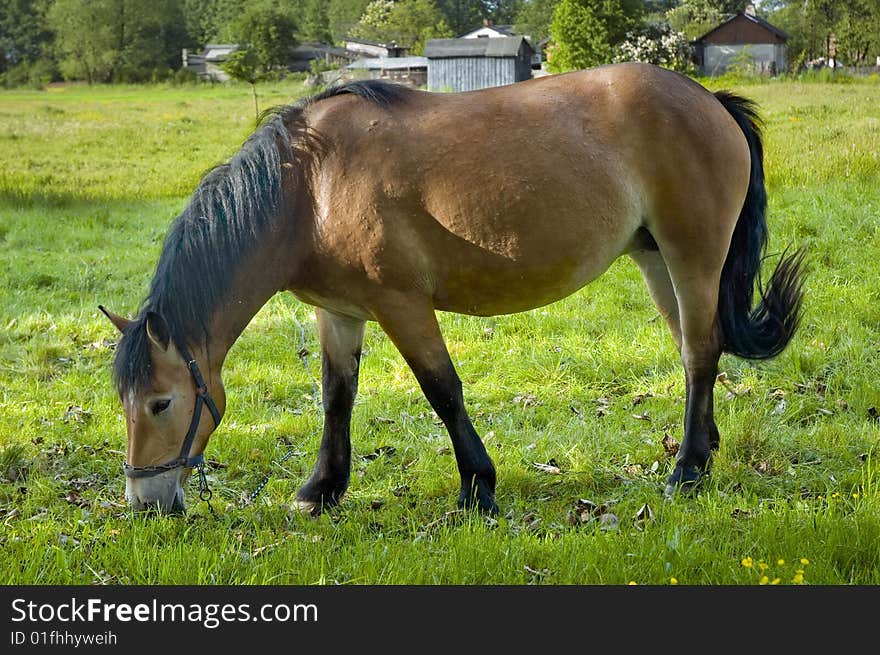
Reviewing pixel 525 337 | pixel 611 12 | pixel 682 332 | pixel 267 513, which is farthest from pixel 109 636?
pixel 611 12

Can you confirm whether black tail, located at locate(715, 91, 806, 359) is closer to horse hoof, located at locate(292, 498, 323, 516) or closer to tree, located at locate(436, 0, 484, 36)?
horse hoof, located at locate(292, 498, 323, 516)

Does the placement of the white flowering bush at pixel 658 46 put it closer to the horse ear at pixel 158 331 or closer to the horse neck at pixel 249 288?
the horse neck at pixel 249 288

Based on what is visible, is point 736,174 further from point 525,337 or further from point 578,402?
point 525,337

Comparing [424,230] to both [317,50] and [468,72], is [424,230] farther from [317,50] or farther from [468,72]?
[317,50]

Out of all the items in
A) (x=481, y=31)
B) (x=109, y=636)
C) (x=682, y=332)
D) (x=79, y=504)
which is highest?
(x=481, y=31)

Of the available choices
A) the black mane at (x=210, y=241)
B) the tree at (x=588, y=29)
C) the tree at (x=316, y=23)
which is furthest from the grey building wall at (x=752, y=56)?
the black mane at (x=210, y=241)

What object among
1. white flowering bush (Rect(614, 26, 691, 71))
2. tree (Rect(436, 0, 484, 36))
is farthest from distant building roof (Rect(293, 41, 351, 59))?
white flowering bush (Rect(614, 26, 691, 71))

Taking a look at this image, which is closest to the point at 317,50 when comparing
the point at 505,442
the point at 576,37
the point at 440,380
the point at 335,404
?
the point at 576,37
